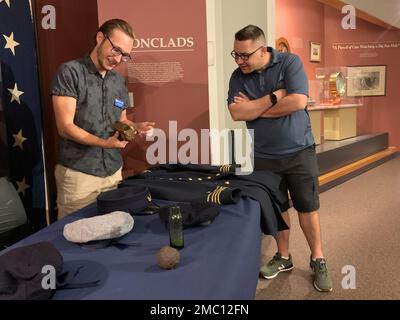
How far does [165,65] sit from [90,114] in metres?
0.99

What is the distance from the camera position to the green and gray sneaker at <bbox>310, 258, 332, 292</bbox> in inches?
95.3

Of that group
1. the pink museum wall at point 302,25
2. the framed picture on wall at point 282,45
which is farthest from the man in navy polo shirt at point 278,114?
the pink museum wall at point 302,25

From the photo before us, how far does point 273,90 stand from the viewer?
7.45ft

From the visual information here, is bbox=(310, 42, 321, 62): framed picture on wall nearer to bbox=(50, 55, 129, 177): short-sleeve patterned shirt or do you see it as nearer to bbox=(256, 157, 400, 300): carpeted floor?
bbox=(256, 157, 400, 300): carpeted floor

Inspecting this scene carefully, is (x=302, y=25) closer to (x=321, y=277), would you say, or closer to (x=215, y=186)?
(x=321, y=277)

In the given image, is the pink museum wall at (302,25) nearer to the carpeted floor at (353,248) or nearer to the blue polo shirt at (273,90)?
the carpeted floor at (353,248)

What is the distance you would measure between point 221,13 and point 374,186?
3175 mm

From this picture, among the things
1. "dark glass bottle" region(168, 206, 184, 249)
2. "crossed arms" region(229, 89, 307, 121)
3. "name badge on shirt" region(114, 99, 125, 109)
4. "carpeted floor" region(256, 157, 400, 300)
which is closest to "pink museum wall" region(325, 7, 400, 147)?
"carpeted floor" region(256, 157, 400, 300)

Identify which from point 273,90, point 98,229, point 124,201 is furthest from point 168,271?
point 273,90

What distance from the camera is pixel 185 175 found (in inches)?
77.5

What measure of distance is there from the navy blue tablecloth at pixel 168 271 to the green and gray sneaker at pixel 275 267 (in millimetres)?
1172

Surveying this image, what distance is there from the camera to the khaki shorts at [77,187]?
1.99 metres

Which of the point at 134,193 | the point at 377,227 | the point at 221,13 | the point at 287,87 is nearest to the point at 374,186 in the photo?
the point at 377,227

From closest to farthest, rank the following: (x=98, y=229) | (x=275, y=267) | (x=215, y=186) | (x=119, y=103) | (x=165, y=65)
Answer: (x=98, y=229)
(x=215, y=186)
(x=119, y=103)
(x=275, y=267)
(x=165, y=65)
